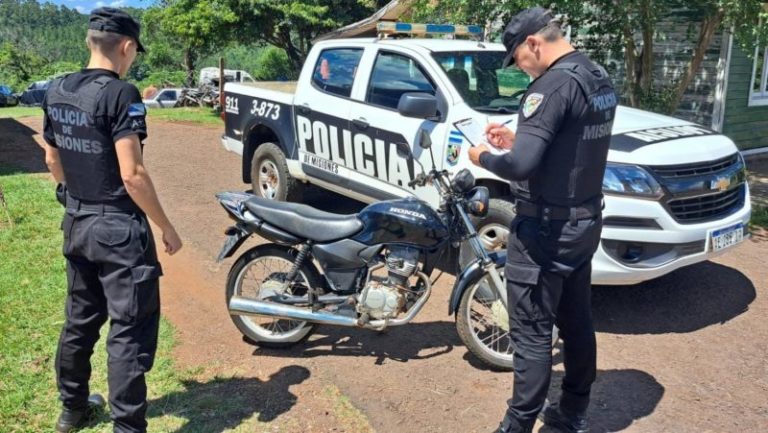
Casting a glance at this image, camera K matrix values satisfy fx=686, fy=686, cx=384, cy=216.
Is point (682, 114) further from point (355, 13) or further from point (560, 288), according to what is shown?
point (355, 13)

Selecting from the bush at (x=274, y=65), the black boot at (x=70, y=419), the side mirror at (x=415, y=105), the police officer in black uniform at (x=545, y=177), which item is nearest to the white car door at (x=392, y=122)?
the side mirror at (x=415, y=105)

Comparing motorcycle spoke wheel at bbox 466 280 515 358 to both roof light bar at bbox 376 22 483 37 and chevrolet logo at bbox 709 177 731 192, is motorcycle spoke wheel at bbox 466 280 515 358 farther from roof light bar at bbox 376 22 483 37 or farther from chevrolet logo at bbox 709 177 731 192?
roof light bar at bbox 376 22 483 37

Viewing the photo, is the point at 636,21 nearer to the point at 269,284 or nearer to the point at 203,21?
the point at 269,284

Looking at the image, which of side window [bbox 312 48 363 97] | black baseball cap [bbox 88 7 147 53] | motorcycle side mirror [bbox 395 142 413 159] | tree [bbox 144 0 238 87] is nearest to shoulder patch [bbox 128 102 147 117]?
black baseball cap [bbox 88 7 147 53]

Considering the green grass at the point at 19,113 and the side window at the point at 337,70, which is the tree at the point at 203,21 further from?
the side window at the point at 337,70

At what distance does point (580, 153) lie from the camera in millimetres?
2992

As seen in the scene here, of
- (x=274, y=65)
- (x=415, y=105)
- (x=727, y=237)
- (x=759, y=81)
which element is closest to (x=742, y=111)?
(x=759, y=81)

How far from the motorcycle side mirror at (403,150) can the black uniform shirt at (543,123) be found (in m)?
2.48

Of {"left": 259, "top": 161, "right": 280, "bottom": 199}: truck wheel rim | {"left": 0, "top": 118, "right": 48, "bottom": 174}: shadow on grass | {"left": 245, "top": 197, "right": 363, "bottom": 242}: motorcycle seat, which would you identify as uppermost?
{"left": 245, "top": 197, "right": 363, "bottom": 242}: motorcycle seat

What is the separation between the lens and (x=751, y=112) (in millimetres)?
11133

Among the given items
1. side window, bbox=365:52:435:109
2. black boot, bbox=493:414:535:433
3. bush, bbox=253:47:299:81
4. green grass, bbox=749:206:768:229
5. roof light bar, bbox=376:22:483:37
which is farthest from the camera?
bush, bbox=253:47:299:81

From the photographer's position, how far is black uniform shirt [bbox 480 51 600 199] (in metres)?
2.86

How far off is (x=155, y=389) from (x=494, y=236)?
253cm

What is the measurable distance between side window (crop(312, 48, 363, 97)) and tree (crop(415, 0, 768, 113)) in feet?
7.39
